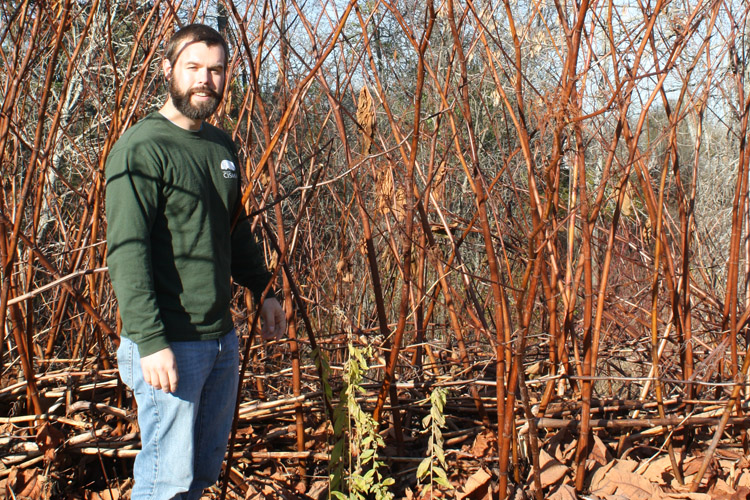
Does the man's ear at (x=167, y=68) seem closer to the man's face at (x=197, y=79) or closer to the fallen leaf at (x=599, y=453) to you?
the man's face at (x=197, y=79)

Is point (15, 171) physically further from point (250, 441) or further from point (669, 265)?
point (669, 265)

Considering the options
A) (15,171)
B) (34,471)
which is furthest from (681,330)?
(15,171)

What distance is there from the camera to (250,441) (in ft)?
8.39

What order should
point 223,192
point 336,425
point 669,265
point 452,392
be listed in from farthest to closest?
point 452,392, point 669,265, point 336,425, point 223,192

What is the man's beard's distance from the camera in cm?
171

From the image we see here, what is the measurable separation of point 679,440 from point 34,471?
7.73 feet

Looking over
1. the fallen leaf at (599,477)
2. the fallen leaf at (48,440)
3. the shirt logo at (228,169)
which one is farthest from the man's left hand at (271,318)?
the fallen leaf at (599,477)

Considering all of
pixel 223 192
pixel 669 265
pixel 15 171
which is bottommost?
pixel 669 265

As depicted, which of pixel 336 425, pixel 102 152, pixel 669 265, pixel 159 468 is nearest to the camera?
pixel 159 468

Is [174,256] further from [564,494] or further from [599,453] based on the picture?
[599,453]

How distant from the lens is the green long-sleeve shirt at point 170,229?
154 centimetres

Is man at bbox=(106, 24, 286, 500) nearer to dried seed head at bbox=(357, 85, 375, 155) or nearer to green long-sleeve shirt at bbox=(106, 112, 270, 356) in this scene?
green long-sleeve shirt at bbox=(106, 112, 270, 356)

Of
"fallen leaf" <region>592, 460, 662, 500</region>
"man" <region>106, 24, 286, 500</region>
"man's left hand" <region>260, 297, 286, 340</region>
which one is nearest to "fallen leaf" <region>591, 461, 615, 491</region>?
"fallen leaf" <region>592, 460, 662, 500</region>

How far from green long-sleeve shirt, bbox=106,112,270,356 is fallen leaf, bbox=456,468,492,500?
102 cm
